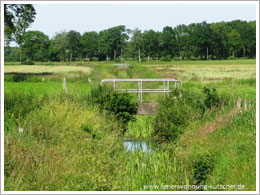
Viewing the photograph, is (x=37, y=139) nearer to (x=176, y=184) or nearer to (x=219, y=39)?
(x=176, y=184)

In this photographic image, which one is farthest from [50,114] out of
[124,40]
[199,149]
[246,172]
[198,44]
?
[198,44]

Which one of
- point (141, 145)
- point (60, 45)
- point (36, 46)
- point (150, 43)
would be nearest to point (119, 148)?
point (141, 145)

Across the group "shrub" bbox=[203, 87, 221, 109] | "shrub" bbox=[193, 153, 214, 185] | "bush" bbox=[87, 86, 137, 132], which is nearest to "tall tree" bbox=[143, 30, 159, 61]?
"bush" bbox=[87, 86, 137, 132]

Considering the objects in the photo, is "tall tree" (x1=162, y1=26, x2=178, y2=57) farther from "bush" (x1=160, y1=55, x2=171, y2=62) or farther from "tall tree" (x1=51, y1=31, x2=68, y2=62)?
"tall tree" (x1=51, y1=31, x2=68, y2=62)

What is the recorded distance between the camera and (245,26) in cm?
8894

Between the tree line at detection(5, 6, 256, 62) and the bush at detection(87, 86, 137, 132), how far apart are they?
50.9 metres

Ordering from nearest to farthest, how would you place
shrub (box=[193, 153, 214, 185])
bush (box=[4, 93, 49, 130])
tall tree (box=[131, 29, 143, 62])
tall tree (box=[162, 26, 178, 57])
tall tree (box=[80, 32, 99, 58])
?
shrub (box=[193, 153, 214, 185])
bush (box=[4, 93, 49, 130])
tall tree (box=[131, 29, 143, 62])
tall tree (box=[80, 32, 99, 58])
tall tree (box=[162, 26, 178, 57])

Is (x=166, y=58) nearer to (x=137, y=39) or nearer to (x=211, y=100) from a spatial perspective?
(x=137, y=39)

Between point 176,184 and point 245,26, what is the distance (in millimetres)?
83641

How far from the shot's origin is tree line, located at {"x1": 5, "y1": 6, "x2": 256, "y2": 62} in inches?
2985

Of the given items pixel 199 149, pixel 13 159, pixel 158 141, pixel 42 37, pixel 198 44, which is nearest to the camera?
pixel 13 159

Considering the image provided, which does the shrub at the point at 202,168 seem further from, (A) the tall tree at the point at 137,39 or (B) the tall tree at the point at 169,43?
(B) the tall tree at the point at 169,43

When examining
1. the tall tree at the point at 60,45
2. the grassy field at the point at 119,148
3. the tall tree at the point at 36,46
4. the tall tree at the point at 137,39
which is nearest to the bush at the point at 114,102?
the grassy field at the point at 119,148

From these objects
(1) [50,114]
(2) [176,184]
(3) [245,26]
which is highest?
(3) [245,26]
